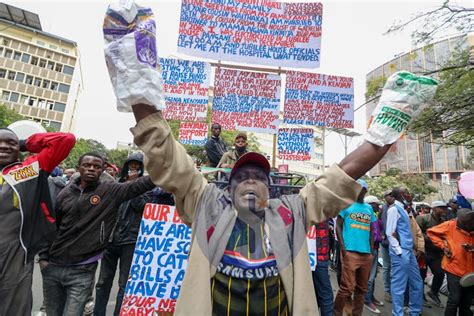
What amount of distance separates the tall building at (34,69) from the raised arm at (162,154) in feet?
136

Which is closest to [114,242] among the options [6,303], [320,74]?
[6,303]

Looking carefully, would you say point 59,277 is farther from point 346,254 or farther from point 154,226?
point 346,254

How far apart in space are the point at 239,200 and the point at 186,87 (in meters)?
3.86

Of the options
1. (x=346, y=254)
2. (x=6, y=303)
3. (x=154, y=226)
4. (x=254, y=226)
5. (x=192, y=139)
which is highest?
(x=192, y=139)

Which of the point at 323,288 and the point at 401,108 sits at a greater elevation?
the point at 401,108

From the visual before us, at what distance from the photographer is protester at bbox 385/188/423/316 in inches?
160

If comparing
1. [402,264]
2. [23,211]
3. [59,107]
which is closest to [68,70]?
[59,107]

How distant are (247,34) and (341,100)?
6.46 feet

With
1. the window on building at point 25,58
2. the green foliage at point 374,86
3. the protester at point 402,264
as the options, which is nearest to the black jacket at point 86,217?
the protester at point 402,264

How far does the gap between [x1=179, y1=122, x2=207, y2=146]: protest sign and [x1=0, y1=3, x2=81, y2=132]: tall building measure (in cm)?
3782

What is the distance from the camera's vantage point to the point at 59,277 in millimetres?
2484

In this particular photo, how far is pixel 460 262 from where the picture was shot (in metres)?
3.68

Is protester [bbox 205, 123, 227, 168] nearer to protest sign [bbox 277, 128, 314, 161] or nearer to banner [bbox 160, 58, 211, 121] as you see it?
banner [bbox 160, 58, 211, 121]

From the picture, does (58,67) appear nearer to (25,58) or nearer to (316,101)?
(25,58)
